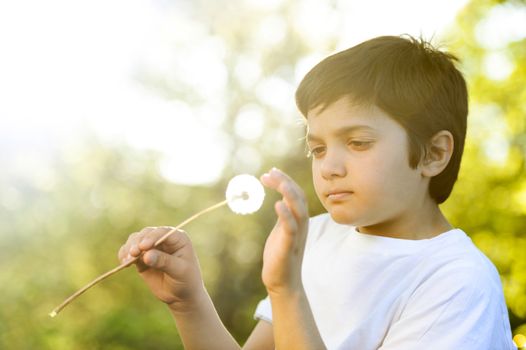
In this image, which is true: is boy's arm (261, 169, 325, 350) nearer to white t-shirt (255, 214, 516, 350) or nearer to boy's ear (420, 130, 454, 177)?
white t-shirt (255, 214, 516, 350)

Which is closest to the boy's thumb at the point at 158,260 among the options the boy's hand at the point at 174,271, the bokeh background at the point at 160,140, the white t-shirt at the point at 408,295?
the boy's hand at the point at 174,271

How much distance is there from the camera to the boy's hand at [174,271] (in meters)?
1.58

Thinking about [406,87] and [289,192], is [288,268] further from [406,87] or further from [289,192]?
[406,87]

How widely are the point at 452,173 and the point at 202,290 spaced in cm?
67

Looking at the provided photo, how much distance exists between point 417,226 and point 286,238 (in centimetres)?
49

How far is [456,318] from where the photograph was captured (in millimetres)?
1382

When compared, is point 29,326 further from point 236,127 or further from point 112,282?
point 236,127

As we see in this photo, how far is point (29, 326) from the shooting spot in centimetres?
609

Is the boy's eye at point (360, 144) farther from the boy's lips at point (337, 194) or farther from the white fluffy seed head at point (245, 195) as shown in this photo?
the white fluffy seed head at point (245, 195)

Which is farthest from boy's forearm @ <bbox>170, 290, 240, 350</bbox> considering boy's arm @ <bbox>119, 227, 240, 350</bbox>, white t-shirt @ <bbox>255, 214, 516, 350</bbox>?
white t-shirt @ <bbox>255, 214, 516, 350</bbox>

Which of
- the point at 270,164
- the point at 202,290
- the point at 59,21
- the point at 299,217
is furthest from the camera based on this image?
the point at 270,164

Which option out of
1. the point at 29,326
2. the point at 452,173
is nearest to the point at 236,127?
the point at 29,326

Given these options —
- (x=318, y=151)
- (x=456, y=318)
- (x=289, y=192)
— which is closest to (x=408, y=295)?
(x=456, y=318)

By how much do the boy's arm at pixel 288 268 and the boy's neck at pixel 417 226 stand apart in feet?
1.31
